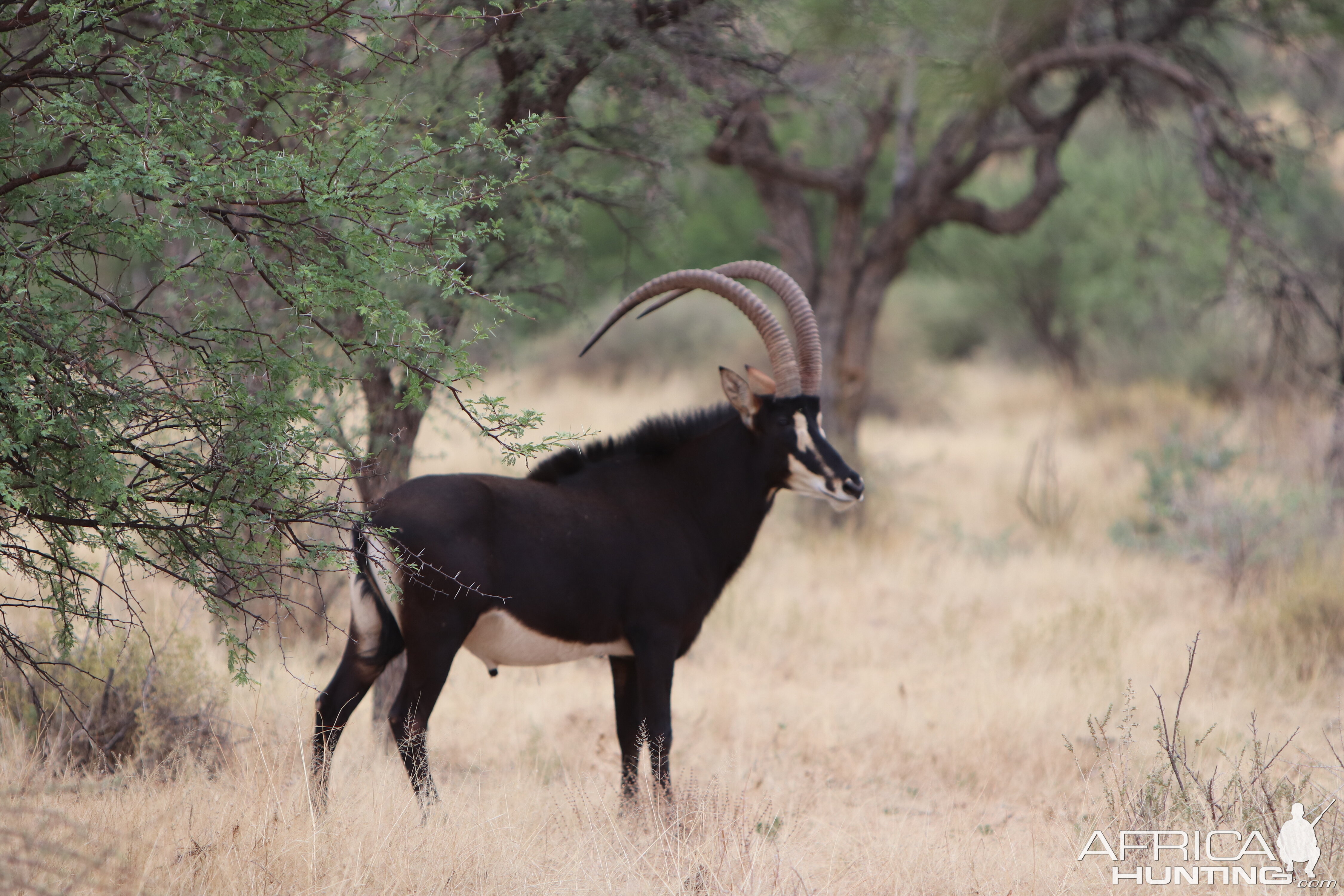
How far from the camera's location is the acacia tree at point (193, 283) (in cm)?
330

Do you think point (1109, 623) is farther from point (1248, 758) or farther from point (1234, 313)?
point (1234, 313)

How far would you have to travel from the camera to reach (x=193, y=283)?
3736 mm

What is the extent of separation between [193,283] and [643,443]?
2.06 meters

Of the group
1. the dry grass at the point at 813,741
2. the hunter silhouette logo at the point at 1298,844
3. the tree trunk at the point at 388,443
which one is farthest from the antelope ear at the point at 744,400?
the hunter silhouette logo at the point at 1298,844

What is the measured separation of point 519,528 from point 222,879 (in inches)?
64.2

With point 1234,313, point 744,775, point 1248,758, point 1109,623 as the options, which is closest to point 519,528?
point 744,775

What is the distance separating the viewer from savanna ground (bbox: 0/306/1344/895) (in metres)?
3.79

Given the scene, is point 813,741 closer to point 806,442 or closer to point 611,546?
point 806,442

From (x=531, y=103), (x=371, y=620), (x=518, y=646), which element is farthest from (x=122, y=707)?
(x=531, y=103)

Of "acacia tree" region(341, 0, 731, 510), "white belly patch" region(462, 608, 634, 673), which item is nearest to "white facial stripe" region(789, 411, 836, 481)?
"white belly patch" region(462, 608, 634, 673)

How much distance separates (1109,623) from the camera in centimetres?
812

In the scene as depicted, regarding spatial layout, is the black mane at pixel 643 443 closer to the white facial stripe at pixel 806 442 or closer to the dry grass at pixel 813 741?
the white facial stripe at pixel 806 442

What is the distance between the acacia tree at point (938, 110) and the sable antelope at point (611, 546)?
12.2 ft

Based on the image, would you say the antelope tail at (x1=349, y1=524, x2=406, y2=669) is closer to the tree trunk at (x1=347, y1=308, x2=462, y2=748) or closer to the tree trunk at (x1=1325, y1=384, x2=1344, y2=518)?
the tree trunk at (x1=347, y1=308, x2=462, y2=748)
